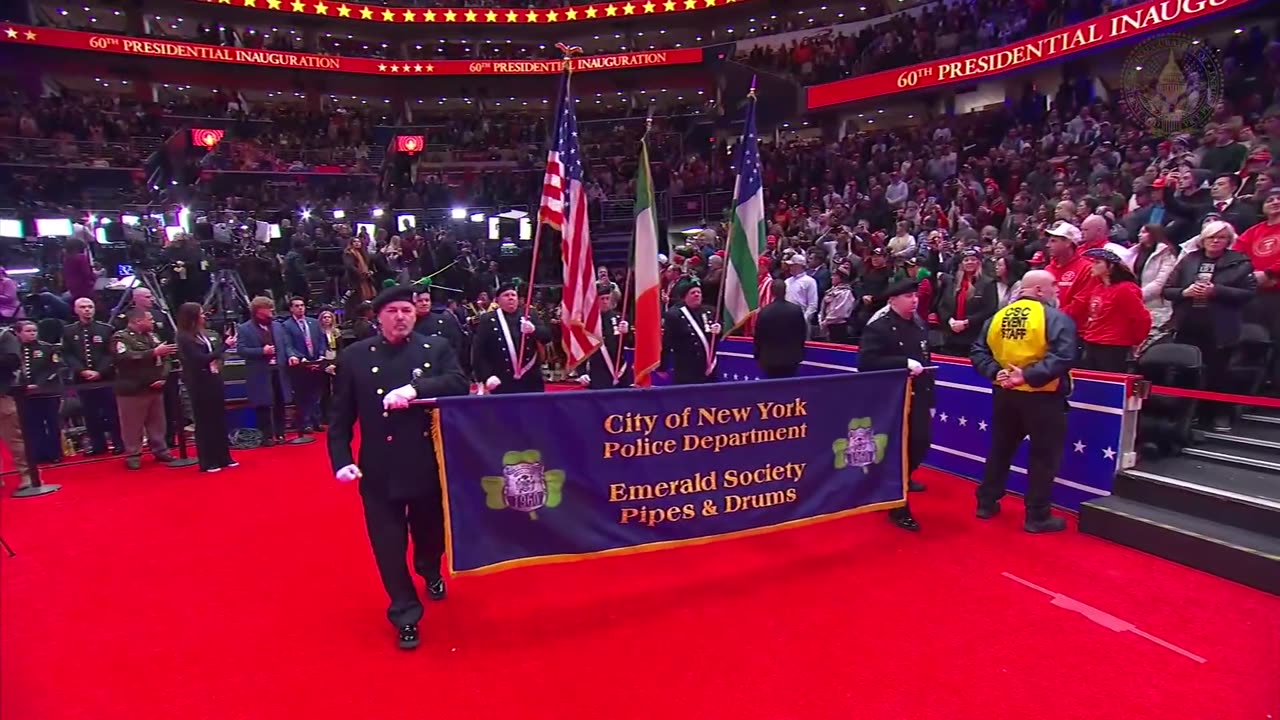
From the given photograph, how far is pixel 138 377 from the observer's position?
7961 mm

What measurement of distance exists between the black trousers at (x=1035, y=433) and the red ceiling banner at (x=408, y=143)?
28.8 meters

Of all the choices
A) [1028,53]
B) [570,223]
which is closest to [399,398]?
[570,223]

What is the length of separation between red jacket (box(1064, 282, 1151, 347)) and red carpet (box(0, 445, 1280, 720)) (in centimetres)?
176

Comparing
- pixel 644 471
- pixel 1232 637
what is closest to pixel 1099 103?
pixel 1232 637

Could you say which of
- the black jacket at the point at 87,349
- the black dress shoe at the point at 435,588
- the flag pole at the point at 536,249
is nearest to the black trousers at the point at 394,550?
the black dress shoe at the point at 435,588

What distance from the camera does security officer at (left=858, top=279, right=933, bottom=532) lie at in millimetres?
5383

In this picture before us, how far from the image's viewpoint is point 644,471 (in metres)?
4.38

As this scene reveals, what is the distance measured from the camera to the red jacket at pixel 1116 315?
225 inches

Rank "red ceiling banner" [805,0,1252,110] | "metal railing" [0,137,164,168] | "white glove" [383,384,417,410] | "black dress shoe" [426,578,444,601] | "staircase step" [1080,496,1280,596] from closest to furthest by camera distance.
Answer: "white glove" [383,384,417,410], "staircase step" [1080,496,1280,596], "black dress shoe" [426,578,444,601], "red ceiling banner" [805,0,1252,110], "metal railing" [0,137,164,168]

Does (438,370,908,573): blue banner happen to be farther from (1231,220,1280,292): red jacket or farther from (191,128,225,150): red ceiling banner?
(191,128,225,150): red ceiling banner

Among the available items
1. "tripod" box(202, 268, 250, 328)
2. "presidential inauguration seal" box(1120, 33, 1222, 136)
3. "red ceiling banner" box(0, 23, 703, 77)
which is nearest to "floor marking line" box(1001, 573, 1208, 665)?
"presidential inauguration seal" box(1120, 33, 1222, 136)

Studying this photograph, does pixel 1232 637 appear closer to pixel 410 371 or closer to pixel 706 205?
pixel 410 371

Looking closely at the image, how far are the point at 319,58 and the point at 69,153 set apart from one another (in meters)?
10.5

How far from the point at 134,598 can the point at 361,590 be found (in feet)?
4.68
